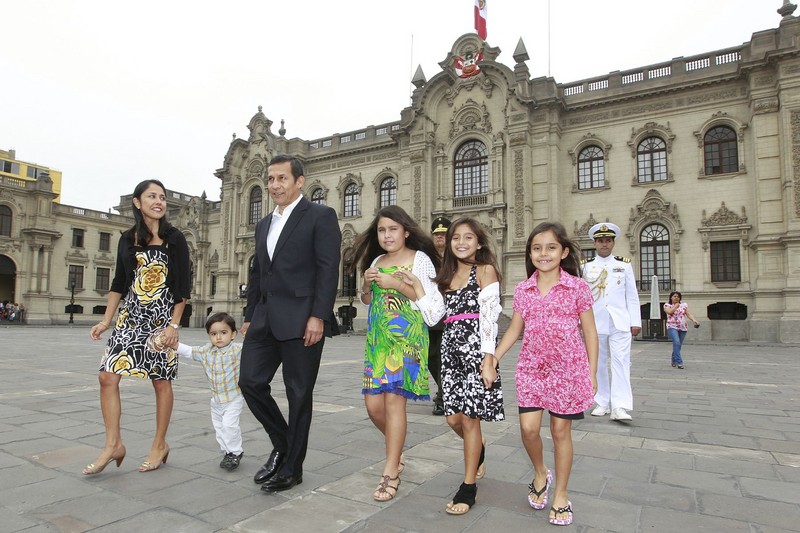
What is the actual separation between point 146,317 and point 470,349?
7.74 feet

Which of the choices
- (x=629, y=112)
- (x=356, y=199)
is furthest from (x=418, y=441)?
(x=356, y=199)

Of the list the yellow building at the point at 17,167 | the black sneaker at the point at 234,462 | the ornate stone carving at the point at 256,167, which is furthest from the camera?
the yellow building at the point at 17,167

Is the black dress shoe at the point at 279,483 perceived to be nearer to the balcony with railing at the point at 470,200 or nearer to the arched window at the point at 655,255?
the arched window at the point at 655,255

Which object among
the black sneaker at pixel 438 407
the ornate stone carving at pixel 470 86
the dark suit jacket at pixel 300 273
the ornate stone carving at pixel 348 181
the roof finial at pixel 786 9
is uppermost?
the roof finial at pixel 786 9

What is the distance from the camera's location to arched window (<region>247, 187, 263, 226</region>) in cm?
3600

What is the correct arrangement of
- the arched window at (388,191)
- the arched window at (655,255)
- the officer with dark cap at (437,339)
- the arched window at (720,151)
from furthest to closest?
the arched window at (388,191) → the arched window at (655,255) → the arched window at (720,151) → the officer with dark cap at (437,339)

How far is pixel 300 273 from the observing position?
3564 mm

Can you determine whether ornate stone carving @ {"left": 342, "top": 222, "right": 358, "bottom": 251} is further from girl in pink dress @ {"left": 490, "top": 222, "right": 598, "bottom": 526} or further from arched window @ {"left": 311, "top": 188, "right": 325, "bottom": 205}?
girl in pink dress @ {"left": 490, "top": 222, "right": 598, "bottom": 526}

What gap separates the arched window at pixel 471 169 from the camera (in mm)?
27484

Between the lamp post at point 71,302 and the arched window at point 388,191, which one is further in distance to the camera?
the lamp post at point 71,302

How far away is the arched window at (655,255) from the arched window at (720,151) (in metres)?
3.17

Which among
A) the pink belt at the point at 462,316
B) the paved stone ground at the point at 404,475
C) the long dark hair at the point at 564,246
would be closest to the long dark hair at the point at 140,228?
the paved stone ground at the point at 404,475

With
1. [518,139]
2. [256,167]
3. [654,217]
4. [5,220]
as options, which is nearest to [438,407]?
[654,217]

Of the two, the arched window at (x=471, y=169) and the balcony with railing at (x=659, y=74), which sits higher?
the balcony with railing at (x=659, y=74)
